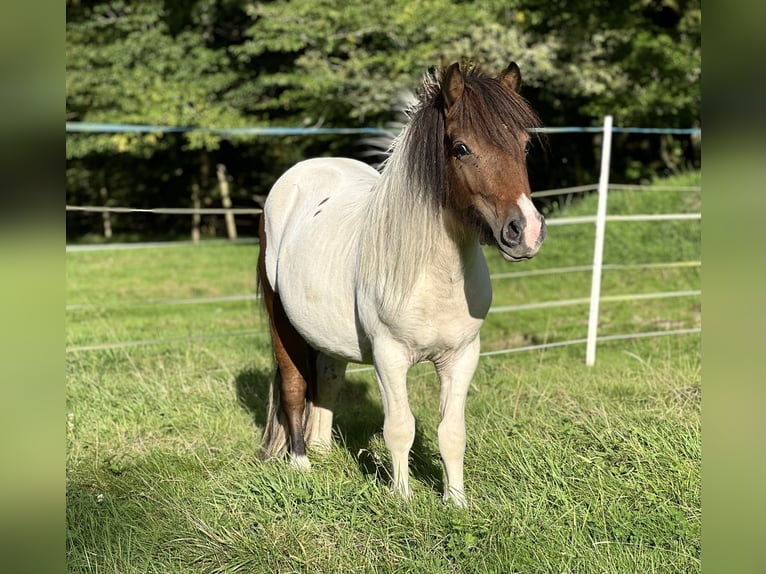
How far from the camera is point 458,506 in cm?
299

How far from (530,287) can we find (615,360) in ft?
11.4

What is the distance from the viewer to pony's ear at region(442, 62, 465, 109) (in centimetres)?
263

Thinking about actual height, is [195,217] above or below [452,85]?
below

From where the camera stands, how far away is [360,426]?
14.4 ft

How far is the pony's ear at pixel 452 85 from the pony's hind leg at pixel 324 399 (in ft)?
6.08

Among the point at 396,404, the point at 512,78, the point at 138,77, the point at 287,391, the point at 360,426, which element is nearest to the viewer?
the point at 512,78

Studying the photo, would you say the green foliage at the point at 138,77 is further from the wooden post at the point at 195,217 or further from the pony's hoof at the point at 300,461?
the pony's hoof at the point at 300,461

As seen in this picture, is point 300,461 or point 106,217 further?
point 106,217

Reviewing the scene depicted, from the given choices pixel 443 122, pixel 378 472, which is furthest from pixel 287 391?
pixel 443 122

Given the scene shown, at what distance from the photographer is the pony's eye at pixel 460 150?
2.63 m

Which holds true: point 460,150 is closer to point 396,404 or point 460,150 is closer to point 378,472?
point 396,404

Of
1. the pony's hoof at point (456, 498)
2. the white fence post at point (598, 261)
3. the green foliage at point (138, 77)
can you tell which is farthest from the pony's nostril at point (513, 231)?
the green foliage at point (138, 77)

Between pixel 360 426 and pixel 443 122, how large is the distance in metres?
2.23

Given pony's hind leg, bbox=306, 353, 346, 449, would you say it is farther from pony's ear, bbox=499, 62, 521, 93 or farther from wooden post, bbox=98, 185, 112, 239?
wooden post, bbox=98, 185, 112, 239
